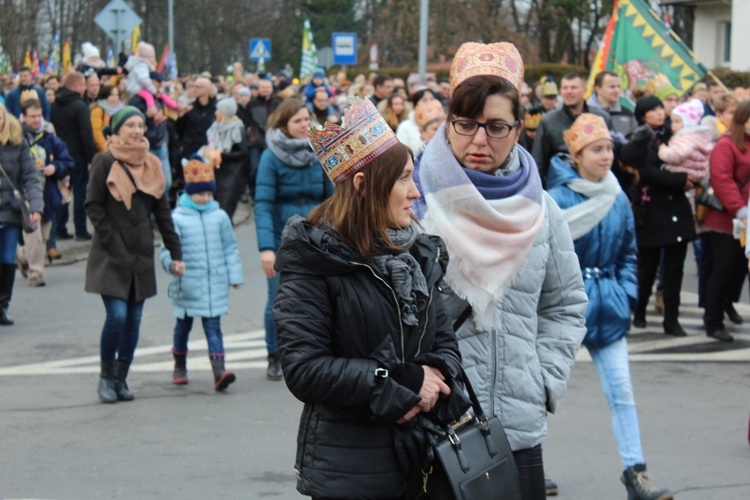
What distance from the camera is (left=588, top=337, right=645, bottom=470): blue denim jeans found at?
5891 millimetres

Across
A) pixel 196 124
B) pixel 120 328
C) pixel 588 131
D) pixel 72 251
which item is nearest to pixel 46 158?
pixel 72 251

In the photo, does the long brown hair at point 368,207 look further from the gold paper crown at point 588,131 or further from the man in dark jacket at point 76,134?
the man in dark jacket at point 76,134

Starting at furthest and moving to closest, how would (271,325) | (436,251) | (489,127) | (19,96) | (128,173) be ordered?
(19,96)
(271,325)
(128,173)
(489,127)
(436,251)

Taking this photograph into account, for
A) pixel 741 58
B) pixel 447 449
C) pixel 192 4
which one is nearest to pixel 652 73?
pixel 447 449

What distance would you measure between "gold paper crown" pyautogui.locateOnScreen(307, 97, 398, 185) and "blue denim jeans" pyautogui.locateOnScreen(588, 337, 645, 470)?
277 centimetres

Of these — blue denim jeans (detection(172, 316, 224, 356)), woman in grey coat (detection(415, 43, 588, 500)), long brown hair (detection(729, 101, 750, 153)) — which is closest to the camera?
woman in grey coat (detection(415, 43, 588, 500))

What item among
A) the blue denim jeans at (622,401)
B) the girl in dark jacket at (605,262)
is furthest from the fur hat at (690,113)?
the blue denim jeans at (622,401)

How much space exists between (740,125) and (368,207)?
7.02 m

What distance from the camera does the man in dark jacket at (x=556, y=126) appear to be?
9617mm

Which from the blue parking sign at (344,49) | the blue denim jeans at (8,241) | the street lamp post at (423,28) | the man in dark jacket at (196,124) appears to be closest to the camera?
the blue denim jeans at (8,241)

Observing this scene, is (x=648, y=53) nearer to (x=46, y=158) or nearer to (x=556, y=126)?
(x=556, y=126)

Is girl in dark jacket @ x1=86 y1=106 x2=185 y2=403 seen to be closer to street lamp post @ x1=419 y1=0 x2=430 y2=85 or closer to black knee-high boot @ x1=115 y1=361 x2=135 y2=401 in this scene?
black knee-high boot @ x1=115 y1=361 x2=135 y2=401

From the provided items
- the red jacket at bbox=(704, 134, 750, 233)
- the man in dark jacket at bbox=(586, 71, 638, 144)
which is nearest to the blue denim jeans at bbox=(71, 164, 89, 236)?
the man in dark jacket at bbox=(586, 71, 638, 144)

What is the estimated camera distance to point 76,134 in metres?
17.1
